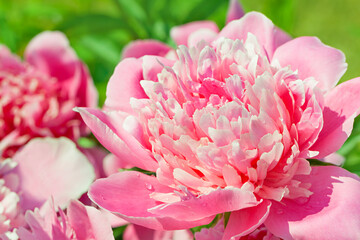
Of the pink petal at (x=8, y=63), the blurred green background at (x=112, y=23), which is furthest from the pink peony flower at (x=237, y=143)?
the pink petal at (x=8, y=63)

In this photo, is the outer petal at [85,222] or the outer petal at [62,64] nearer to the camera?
the outer petal at [85,222]

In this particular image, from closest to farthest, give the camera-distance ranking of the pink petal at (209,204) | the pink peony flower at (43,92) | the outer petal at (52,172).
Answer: the pink petal at (209,204)
the outer petal at (52,172)
the pink peony flower at (43,92)

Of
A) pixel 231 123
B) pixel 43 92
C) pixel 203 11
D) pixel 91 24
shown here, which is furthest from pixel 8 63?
pixel 231 123

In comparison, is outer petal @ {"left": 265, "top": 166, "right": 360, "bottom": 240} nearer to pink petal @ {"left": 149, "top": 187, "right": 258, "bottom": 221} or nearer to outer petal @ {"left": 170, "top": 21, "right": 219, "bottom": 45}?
pink petal @ {"left": 149, "top": 187, "right": 258, "bottom": 221}

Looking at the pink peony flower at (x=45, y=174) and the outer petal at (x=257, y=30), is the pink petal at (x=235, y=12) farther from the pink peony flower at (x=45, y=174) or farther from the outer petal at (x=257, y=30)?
the pink peony flower at (x=45, y=174)

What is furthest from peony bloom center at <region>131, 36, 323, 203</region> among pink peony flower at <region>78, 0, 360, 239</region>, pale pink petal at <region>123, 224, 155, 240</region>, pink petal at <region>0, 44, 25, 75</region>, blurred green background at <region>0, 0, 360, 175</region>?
pink petal at <region>0, 44, 25, 75</region>

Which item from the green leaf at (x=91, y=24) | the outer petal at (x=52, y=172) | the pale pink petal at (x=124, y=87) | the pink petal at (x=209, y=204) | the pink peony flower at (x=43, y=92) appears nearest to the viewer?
the pink petal at (x=209, y=204)

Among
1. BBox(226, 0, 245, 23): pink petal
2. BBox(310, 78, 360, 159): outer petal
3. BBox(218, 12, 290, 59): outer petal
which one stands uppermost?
BBox(218, 12, 290, 59): outer petal

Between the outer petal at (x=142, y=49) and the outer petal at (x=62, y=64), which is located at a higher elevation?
the outer petal at (x=142, y=49)

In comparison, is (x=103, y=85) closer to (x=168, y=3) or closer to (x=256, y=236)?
(x=168, y=3)
